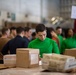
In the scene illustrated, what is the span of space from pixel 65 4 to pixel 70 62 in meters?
10.2

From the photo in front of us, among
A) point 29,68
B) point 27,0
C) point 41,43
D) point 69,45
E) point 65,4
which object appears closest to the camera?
point 29,68

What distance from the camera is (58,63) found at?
194 centimetres

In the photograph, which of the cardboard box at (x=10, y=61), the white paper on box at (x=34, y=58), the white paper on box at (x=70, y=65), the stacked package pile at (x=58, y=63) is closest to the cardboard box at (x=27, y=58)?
the white paper on box at (x=34, y=58)

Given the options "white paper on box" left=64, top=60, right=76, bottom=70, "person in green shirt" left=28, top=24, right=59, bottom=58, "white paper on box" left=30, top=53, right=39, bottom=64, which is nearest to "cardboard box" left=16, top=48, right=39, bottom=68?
"white paper on box" left=30, top=53, right=39, bottom=64

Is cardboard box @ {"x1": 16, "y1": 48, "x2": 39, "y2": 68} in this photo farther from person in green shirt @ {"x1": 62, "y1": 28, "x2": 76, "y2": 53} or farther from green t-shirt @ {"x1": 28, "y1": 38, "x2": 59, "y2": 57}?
person in green shirt @ {"x1": 62, "y1": 28, "x2": 76, "y2": 53}

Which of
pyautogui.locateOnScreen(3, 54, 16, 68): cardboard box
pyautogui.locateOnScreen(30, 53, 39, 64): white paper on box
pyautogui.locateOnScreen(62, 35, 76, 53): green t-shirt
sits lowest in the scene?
pyautogui.locateOnScreen(62, 35, 76, 53): green t-shirt

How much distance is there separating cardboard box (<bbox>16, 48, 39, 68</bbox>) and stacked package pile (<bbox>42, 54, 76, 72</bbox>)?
23cm

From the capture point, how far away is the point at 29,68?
87.4 inches

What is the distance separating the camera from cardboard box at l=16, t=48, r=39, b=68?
2223 mm

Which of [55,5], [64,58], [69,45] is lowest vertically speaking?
[69,45]

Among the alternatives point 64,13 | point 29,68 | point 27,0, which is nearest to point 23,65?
point 29,68

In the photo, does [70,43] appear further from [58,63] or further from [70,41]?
[58,63]

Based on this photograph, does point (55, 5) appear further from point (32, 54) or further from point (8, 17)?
point (32, 54)

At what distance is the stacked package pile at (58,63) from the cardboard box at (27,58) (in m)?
0.23
